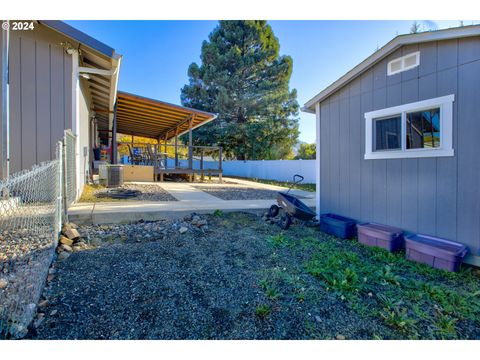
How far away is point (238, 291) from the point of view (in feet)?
8.11

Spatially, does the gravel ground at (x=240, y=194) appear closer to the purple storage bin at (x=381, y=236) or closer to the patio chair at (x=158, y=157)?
the purple storage bin at (x=381, y=236)

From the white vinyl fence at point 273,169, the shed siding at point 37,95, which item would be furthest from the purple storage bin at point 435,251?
the white vinyl fence at point 273,169

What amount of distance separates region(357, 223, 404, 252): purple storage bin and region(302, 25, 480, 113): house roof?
2.43 m

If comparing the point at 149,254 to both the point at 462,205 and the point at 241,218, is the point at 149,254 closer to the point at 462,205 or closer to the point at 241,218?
the point at 241,218

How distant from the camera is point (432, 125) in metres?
3.50

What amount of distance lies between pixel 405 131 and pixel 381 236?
150cm

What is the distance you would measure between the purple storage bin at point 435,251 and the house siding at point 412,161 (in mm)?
124

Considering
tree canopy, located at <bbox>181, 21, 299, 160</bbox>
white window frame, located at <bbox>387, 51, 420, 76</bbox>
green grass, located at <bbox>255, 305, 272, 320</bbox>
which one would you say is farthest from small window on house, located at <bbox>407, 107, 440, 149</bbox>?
tree canopy, located at <bbox>181, 21, 299, 160</bbox>

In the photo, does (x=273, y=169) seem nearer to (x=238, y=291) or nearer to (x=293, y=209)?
(x=293, y=209)

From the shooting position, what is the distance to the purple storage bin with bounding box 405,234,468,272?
2986mm

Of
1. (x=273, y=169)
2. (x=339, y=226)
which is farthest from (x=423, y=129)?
(x=273, y=169)

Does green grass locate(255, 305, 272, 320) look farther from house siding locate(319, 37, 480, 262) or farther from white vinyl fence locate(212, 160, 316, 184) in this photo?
white vinyl fence locate(212, 160, 316, 184)

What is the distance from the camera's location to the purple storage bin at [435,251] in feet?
9.80
